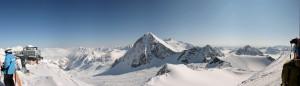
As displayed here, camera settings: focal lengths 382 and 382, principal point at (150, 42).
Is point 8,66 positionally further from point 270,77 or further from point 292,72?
point 270,77

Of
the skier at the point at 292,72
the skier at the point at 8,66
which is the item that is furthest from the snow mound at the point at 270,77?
the skier at the point at 8,66

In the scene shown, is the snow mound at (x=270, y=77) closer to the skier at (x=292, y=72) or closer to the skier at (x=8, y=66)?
the skier at (x=292, y=72)

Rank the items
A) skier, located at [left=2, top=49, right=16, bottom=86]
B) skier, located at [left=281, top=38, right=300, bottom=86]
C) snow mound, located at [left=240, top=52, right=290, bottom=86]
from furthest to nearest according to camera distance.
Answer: snow mound, located at [left=240, top=52, right=290, bottom=86], skier, located at [left=2, top=49, right=16, bottom=86], skier, located at [left=281, top=38, right=300, bottom=86]

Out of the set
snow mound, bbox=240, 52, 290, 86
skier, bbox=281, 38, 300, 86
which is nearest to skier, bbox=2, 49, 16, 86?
skier, bbox=281, 38, 300, 86

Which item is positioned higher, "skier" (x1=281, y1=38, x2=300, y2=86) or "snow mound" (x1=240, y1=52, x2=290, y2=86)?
"skier" (x1=281, y1=38, x2=300, y2=86)

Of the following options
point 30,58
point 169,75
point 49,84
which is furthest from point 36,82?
point 169,75

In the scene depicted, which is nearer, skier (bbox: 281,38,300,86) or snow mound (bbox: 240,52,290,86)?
skier (bbox: 281,38,300,86)

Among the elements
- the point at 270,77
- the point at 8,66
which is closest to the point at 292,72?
the point at 8,66

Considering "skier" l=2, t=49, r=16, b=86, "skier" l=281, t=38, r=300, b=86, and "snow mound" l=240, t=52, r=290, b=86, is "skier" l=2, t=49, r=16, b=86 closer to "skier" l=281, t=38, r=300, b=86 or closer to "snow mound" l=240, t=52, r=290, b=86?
"skier" l=281, t=38, r=300, b=86

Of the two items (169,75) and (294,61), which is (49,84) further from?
(169,75)

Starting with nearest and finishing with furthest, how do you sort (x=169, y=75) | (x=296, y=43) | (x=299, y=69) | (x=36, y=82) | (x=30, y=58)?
(x=299, y=69) < (x=296, y=43) < (x=36, y=82) < (x=30, y=58) < (x=169, y=75)

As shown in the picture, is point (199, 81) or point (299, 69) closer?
point (299, 69)
